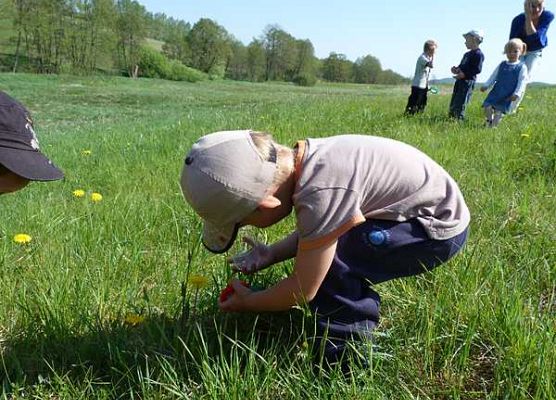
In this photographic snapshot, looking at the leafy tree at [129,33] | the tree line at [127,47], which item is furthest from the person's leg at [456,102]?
the leafy tree at [129,33]

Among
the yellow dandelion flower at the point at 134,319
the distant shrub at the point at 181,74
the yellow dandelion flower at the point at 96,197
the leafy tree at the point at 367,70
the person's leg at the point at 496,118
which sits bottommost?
the distant shrub at the point at 181,74

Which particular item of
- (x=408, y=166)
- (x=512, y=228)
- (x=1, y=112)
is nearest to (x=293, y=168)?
(x=408, y=166)

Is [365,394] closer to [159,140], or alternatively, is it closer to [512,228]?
[512,228]

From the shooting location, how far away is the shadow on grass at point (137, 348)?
1.50 meters

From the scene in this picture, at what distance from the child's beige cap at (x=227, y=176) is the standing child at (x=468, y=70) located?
20.1 ft

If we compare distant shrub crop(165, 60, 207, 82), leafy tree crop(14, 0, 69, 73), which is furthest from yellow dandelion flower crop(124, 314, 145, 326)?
distant shrub crop(165, 60, 207, 82)

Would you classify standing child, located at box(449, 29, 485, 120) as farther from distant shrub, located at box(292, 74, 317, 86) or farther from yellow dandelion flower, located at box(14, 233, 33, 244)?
distant shrub, located at box(292, 74, 317, 86)

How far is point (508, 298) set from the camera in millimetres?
1492

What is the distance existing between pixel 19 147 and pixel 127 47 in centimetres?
6205

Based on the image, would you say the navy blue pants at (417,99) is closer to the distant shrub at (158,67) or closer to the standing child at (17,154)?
the standing child at (17,154)

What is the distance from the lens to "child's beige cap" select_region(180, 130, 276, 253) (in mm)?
1380

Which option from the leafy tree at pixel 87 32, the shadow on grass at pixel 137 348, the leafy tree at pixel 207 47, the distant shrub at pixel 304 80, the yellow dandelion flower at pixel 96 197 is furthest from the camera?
the distant shrub at pixel 304 80

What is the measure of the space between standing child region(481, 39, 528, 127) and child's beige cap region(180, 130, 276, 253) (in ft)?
16.3

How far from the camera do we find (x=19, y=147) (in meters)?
1.65
